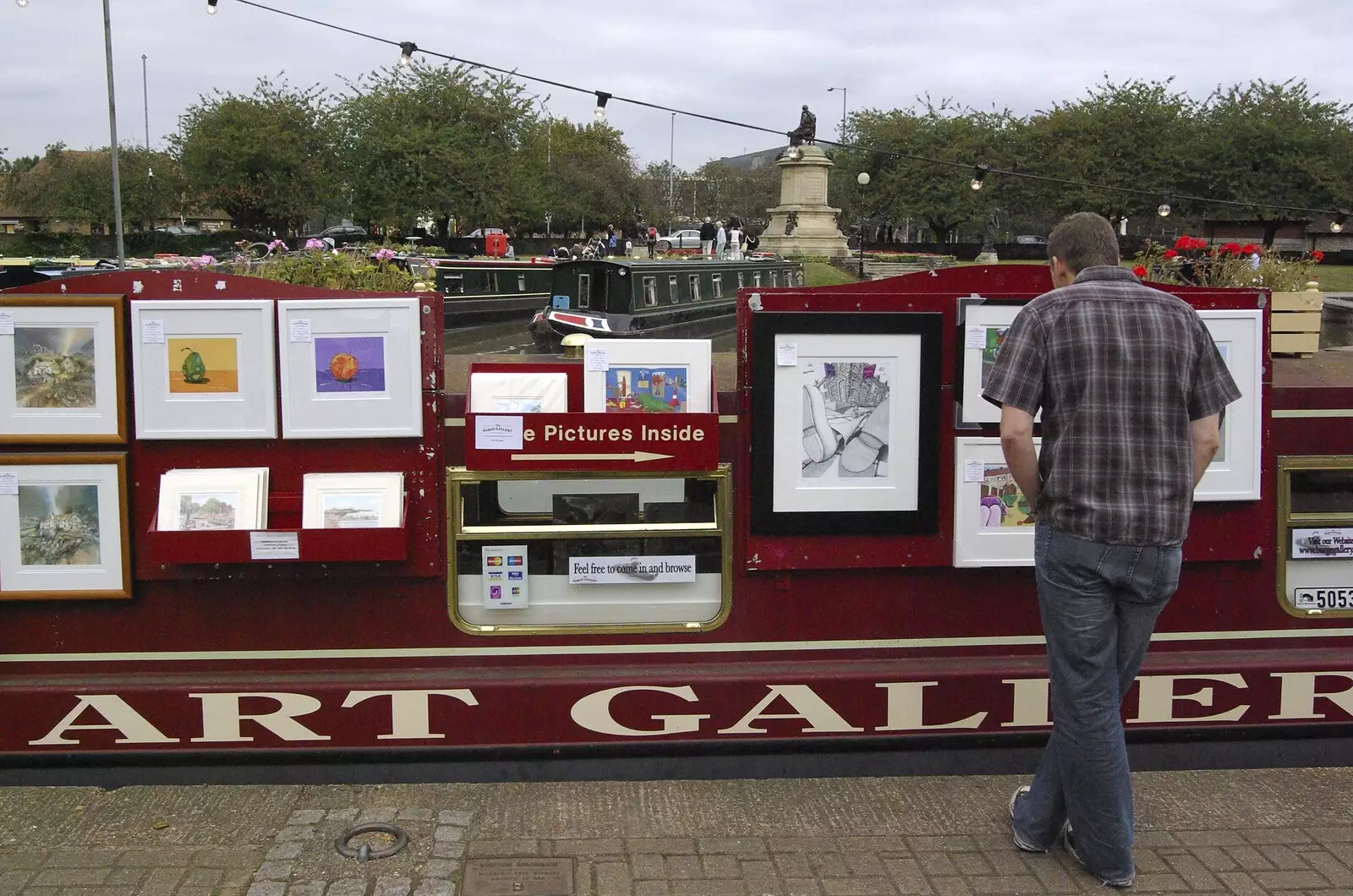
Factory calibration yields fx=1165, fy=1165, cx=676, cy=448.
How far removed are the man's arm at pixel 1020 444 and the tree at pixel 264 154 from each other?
4609cm

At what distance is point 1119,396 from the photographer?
10.3 ft

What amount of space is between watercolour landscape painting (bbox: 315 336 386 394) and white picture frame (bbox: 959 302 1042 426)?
2.00 metres

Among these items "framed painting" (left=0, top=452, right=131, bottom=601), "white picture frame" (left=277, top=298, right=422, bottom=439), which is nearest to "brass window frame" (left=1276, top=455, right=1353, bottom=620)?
"white picture frame" (left=277, top=298, right=422, bottom=439)

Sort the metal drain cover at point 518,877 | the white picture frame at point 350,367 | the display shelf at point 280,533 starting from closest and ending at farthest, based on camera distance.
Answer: the metal drain cover at point 518,877, the display shelf at point 280,533, the white picture frame at point 350,367

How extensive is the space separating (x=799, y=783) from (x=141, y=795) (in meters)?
2.27

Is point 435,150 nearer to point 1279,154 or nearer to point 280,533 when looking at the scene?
point 1279,154

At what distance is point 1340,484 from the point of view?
4.30 metres

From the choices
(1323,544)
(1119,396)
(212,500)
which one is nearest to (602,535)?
(212,500)

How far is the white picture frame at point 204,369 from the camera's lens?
3.86m

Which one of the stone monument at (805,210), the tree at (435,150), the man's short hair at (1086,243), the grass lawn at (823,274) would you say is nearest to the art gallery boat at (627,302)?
the man's short hair at (1086,243)

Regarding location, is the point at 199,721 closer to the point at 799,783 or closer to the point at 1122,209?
the point at 799,783

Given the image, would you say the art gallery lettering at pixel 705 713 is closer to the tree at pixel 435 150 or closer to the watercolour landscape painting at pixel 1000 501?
the watercolour landscape painting at pixel 1000 501

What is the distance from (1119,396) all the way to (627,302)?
1139 centimetres

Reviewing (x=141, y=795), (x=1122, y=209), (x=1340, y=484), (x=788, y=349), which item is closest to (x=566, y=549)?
(x=788, y=349)
